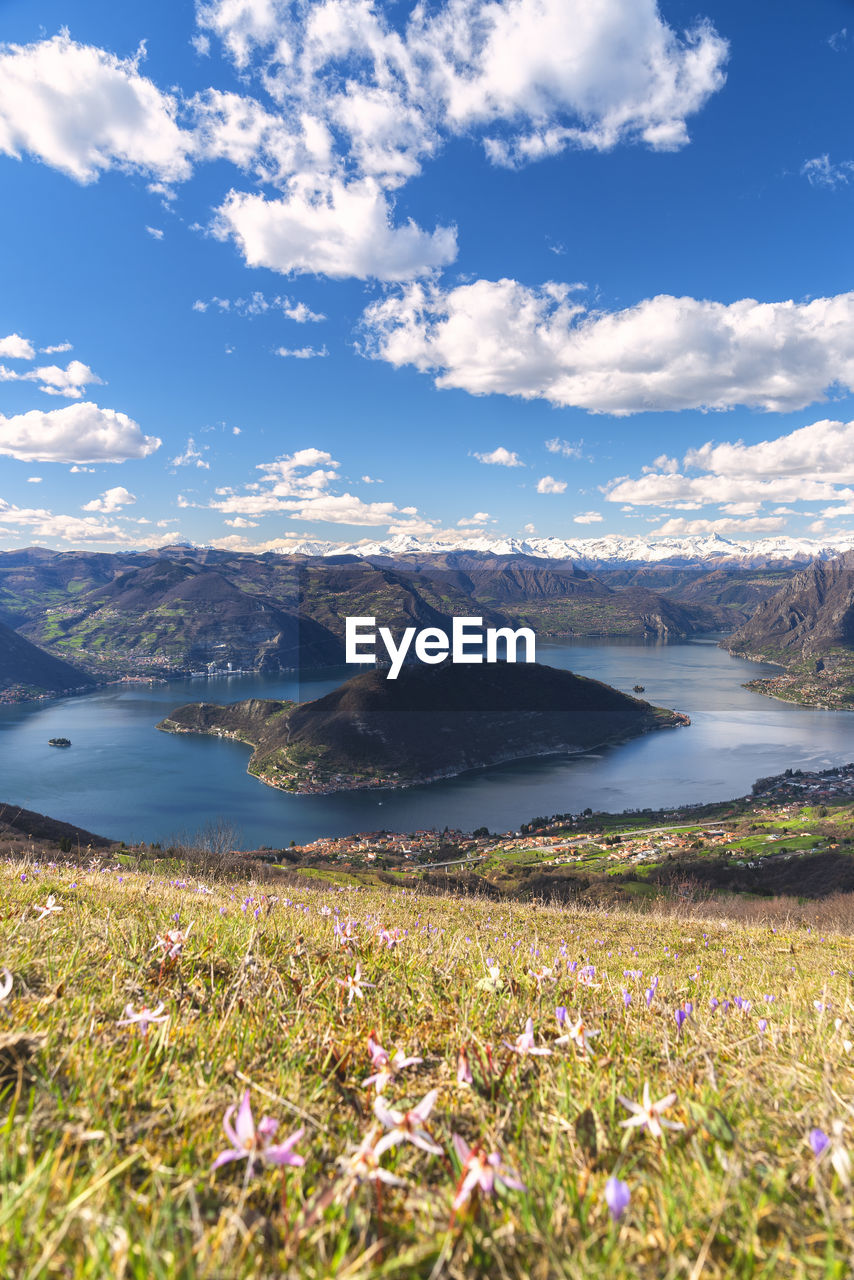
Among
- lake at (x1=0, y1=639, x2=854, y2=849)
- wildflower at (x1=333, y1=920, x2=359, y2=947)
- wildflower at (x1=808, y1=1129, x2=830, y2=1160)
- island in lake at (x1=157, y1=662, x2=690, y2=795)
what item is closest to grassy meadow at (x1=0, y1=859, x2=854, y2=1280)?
wildflower at (x1=808, y1=1129, x2=830, y2=1160)

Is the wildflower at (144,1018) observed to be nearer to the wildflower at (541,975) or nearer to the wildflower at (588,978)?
the wildflower at (541,975)

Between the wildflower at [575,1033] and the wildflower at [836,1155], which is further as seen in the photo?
the wildflower at [575,1033]

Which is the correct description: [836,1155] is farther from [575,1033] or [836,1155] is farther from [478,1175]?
[575,1033]

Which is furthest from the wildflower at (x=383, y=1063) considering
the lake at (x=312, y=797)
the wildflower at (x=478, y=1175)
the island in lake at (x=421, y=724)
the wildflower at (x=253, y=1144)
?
the island in lake at (x=421, y=724)

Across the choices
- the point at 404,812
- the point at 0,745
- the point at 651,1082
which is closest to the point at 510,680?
the point at 404,812

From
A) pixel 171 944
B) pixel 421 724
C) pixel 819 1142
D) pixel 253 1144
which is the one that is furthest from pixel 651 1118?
pixel 421 724

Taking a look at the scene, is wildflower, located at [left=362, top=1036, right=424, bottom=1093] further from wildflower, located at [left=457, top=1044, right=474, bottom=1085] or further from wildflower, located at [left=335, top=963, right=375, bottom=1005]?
wildflower, located at [left=335, top=963, right=375, bottom=1005]
